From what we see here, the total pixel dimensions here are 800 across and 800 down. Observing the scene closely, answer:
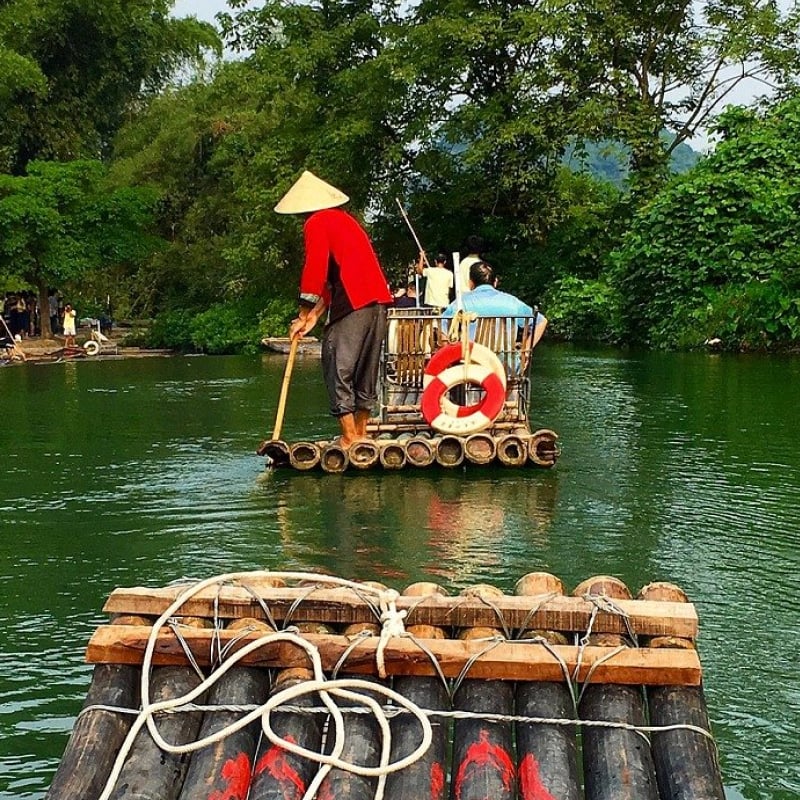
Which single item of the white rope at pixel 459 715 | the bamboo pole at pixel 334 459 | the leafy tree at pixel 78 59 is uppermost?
the leafy tree at pixel 78 59

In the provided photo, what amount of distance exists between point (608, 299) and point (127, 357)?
10870mm

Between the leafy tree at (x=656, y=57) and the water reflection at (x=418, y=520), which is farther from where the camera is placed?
the leafy tree at (x=656, y=57)

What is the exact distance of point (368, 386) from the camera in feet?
27.0

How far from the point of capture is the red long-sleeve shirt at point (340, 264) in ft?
26.1

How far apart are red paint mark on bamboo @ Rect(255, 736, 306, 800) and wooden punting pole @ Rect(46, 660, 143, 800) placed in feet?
1.24

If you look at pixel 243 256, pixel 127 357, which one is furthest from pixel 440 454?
pixel 243 256

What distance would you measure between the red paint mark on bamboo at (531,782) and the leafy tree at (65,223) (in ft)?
88.6

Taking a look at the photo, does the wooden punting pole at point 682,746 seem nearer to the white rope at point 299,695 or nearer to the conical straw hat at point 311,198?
the white rope at point 299,695

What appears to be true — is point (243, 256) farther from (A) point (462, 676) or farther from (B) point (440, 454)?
(A) point (462, 676)

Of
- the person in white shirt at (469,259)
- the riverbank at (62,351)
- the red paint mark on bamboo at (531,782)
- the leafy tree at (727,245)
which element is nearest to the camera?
the red paint mark on bamboo at (531,782)

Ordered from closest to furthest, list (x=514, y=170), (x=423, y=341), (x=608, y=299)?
(x=423, y=341), (x=608, y=299), (x=514, y=170)

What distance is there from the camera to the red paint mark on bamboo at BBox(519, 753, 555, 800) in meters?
2.84

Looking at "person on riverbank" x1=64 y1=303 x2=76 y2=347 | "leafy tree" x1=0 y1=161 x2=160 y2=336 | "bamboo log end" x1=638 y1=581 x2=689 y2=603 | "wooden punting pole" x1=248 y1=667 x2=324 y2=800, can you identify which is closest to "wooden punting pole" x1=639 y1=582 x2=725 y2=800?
"bamboo log end" x1=638 y1=581 x2=689 y2=603

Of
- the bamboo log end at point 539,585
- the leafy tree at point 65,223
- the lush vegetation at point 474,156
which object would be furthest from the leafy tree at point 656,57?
the bamboo log end at point 539,585
